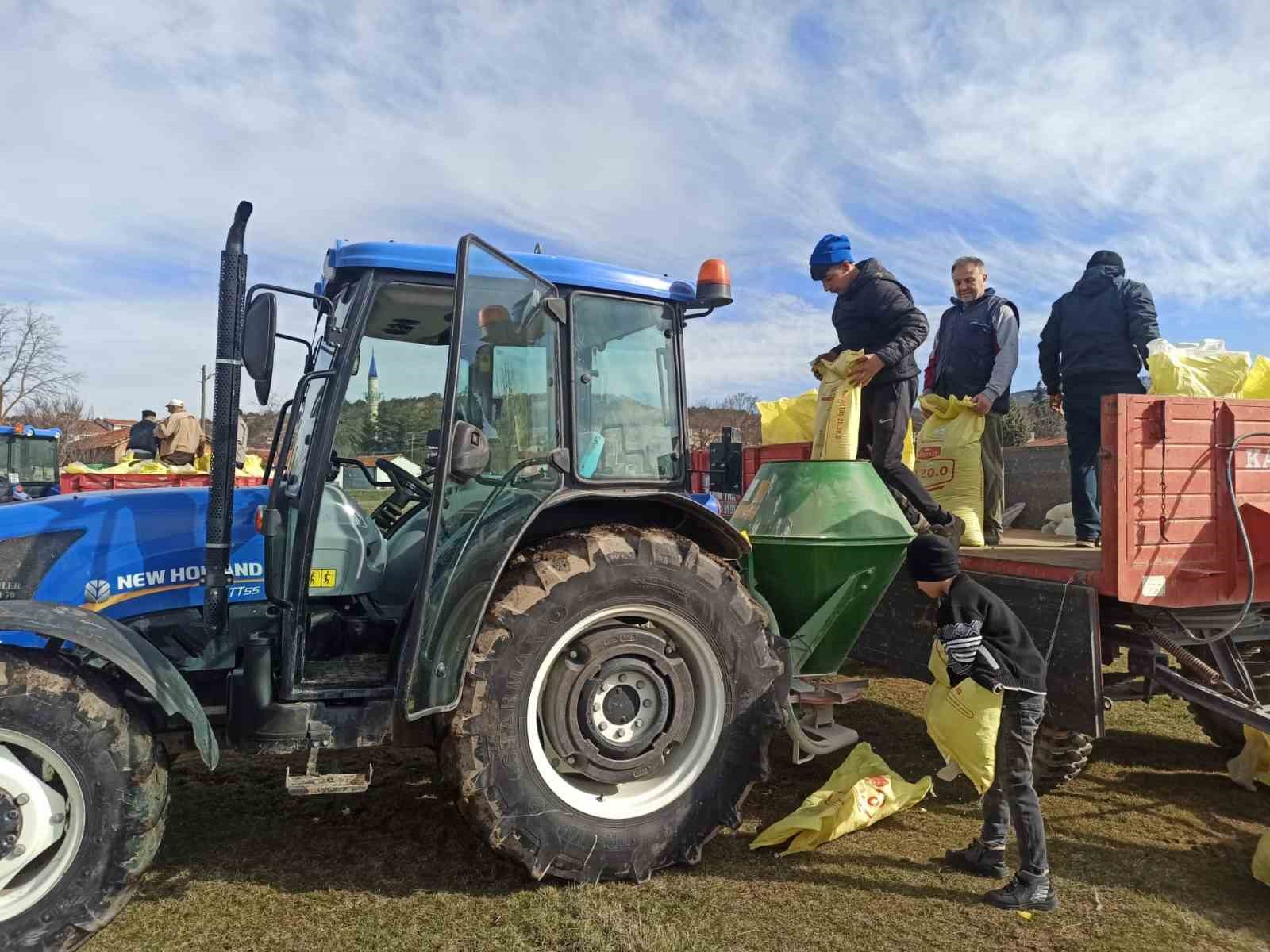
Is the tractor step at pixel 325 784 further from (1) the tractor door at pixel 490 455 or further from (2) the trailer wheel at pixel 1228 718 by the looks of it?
(2) the trailer wheel at pixel 1228 718

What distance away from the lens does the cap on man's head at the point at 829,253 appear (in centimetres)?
472

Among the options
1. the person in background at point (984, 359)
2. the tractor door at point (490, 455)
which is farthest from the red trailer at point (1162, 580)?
the tractor door at point (490, 455)

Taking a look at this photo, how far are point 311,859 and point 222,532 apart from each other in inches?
50.3

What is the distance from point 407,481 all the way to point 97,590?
3.86ft

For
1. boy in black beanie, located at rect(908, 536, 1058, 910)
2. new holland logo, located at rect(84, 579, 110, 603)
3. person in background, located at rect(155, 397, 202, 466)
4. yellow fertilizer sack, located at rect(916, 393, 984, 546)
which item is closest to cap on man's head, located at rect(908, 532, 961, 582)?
boy in black beanie, located at rect(908, 536, 1058, 910)

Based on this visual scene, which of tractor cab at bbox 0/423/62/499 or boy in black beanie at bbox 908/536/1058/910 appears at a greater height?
tractor cab at bbox 0/423/62/499

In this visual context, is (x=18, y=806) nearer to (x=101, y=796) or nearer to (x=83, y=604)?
(x=101, y=796)

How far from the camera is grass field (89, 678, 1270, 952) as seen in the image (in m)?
2.80

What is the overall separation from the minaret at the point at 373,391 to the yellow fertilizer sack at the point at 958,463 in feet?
10.1

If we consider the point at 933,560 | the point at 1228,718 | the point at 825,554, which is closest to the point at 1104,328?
the point at 1228,718

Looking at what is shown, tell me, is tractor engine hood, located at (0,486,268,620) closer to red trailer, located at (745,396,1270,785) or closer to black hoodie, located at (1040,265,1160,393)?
red trailer, located at (745,396,1270,785)

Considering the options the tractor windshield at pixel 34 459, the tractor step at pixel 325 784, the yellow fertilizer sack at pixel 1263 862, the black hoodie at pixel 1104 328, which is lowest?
the yellow fertilizer sack at pixel 1263 862

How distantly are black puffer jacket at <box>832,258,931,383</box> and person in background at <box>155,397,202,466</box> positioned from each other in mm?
8467

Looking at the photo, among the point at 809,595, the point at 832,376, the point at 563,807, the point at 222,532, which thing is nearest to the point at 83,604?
the point at 222,532
